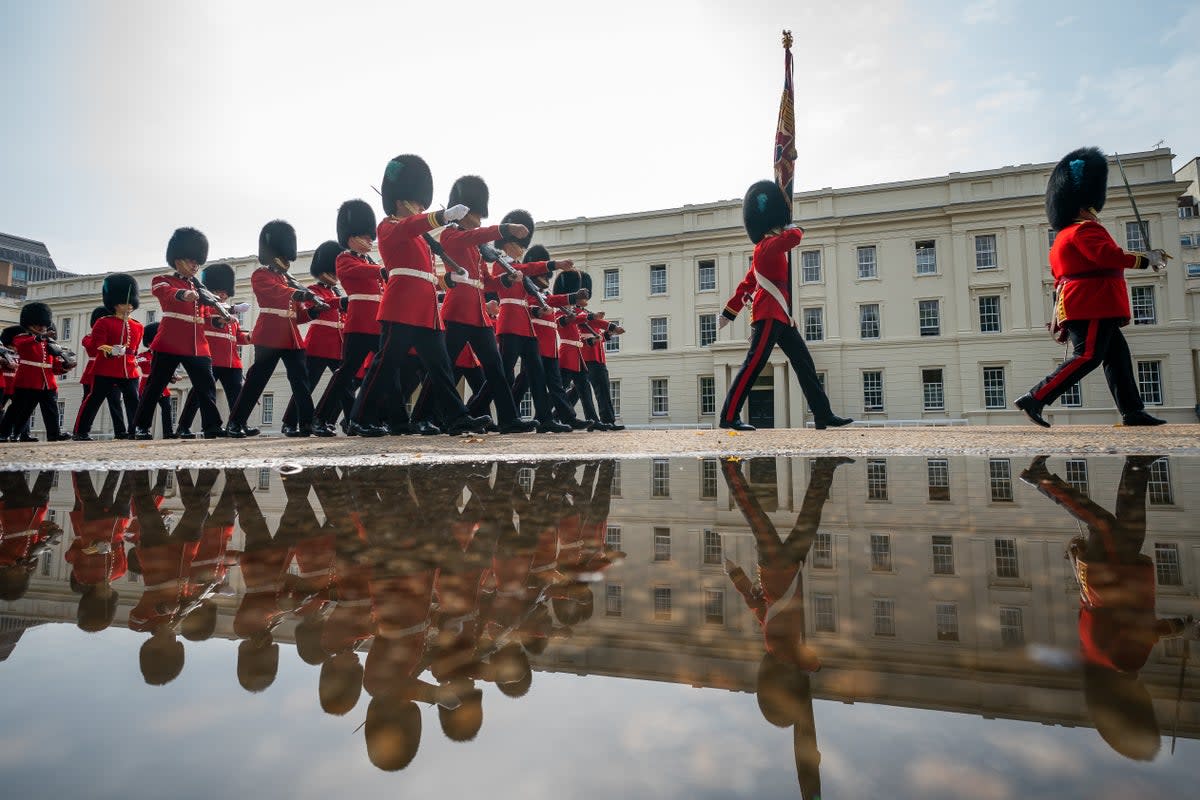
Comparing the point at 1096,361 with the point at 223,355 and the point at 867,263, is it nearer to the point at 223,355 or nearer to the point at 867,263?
the point at 223,355

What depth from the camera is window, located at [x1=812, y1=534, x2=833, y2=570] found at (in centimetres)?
110

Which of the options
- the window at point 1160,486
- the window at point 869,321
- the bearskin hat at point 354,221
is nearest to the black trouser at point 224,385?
the bearskin hat at point 354,221

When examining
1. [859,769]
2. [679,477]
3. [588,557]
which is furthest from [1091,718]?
[679,477]

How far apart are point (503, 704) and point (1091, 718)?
0.48 metres

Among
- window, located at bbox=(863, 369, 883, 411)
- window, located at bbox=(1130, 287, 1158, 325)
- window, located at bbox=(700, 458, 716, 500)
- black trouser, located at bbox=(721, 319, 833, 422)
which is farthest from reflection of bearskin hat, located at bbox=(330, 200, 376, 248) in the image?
window, located at bbox=(1130, 287, 1158, 325)

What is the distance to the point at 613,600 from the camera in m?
0.93

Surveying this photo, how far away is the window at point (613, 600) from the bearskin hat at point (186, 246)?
10515 millimetres

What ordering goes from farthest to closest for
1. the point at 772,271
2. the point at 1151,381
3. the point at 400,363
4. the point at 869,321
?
the point at 869,321 → the point at 1151,381 → the point at 772,271 → the point at 400,363

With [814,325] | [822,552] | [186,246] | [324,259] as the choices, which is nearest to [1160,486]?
[822,552]

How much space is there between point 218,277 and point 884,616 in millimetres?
12743

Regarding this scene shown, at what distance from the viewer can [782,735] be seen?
52 cm

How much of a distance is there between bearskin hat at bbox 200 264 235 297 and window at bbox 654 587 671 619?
12047 millimetres

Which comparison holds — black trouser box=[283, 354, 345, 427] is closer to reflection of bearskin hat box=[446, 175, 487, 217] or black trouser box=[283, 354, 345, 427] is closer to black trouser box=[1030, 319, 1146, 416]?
reflection of bearskin hat box=[446, 175, 487, 217]

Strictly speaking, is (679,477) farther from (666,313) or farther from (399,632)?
(666,313)
